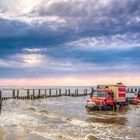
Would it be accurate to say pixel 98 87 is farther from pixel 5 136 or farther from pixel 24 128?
pixel 5 136

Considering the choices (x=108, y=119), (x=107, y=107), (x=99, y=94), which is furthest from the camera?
(x=99, y=94)

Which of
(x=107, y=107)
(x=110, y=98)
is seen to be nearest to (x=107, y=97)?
(x=110, y=98)

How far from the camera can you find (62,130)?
63.2 ft

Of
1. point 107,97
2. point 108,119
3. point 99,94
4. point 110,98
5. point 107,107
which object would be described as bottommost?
point 108,119

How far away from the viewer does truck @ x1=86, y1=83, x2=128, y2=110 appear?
32.5 m

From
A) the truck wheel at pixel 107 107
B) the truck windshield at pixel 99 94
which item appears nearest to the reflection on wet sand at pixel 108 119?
the truck wheel at pixel 107 107

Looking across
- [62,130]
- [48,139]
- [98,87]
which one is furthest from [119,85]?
[48,139]

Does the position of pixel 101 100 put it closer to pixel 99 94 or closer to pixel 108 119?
pixel 99 94

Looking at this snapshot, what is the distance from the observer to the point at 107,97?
1300 inches

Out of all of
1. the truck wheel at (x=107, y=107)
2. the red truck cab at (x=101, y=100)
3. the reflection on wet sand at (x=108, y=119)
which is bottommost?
the reflection on wet sand at (x=108, y=119)

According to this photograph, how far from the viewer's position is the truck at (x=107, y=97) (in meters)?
32.5

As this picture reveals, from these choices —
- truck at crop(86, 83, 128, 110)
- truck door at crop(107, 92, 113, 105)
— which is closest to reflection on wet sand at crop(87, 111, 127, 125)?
truck at crop(86, 83, 128, 110)

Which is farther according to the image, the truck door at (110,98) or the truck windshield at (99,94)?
the truck door at (110,98)

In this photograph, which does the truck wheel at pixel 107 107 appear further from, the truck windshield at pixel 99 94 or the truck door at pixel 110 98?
the truck windshield at pixel 99 94
